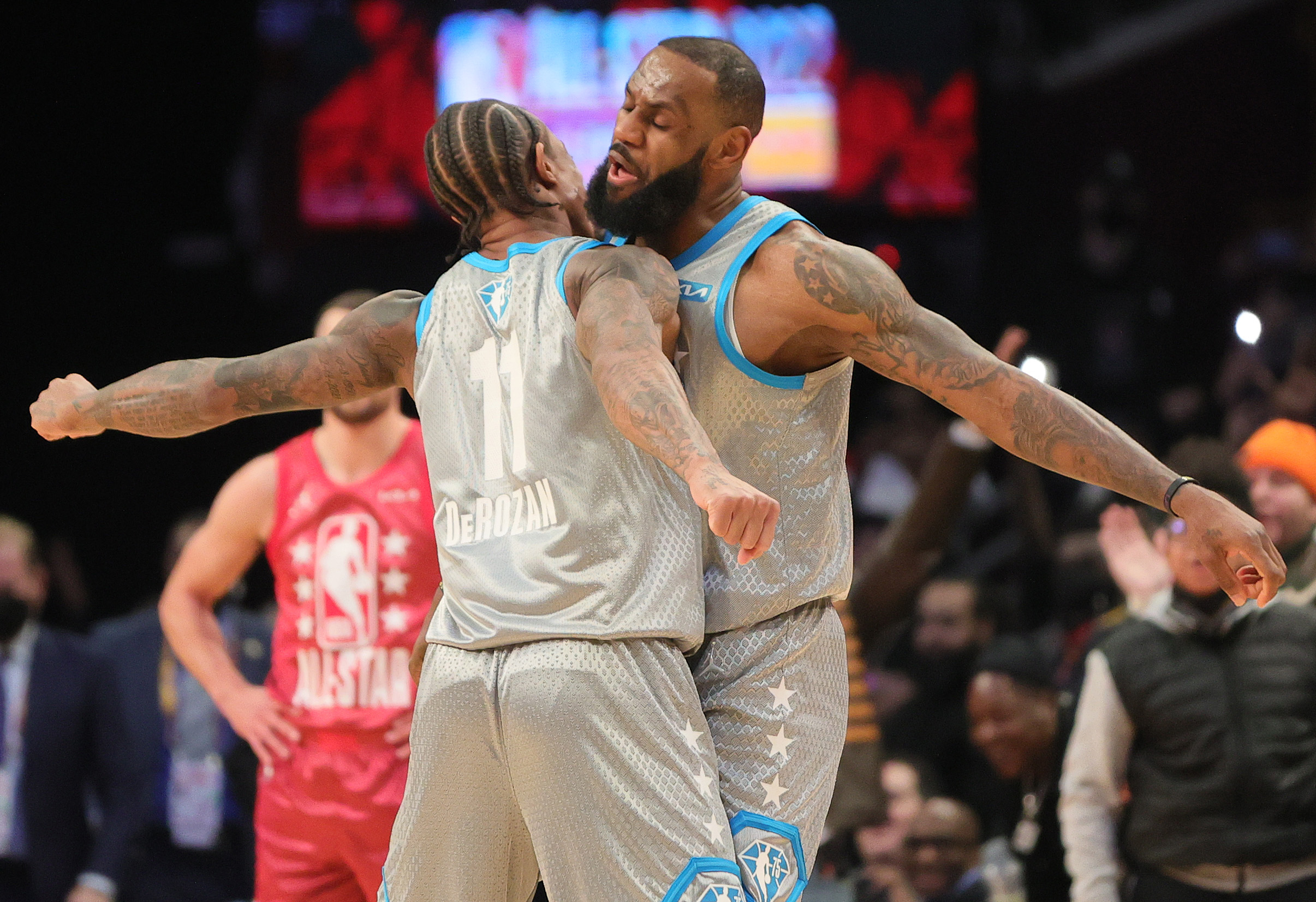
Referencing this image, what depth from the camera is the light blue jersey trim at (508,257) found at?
2637 millimetres

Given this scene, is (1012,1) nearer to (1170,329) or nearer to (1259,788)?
(1170,329)

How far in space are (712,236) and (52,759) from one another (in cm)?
384

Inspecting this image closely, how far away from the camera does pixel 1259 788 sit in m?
4.16

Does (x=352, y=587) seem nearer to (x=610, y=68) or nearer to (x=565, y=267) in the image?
(x=565, y=267)

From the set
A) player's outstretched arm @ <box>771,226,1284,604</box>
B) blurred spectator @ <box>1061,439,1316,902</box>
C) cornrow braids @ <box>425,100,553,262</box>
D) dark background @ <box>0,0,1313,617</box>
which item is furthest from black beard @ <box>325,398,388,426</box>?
dark background @ <box>0,0,1313,617</box>

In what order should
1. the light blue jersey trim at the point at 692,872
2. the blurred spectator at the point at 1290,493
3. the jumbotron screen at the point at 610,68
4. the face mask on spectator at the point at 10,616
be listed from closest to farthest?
the light blue jersey trim at the point at 692,872
the blurred spectator at the point at 1290,493
the face mask on spectator at the point at 10,616
the jumbotron screen at the point at 610,68

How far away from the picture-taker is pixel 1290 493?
477cm

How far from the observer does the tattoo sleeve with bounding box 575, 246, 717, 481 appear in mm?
2227

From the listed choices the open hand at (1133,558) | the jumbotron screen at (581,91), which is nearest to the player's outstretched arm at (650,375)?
the open hand at (1133,558)

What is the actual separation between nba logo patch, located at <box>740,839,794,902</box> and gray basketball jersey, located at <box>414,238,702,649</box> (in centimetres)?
34

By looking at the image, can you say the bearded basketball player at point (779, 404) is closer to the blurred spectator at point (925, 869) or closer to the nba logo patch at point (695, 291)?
the nba logo patch at point (695, 291)

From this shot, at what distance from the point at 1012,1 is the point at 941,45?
803mm

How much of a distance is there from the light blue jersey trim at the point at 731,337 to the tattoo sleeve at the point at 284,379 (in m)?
0.55

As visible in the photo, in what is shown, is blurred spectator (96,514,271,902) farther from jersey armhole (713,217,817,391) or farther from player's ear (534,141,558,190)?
jersey armhole (713,217,817,391)
